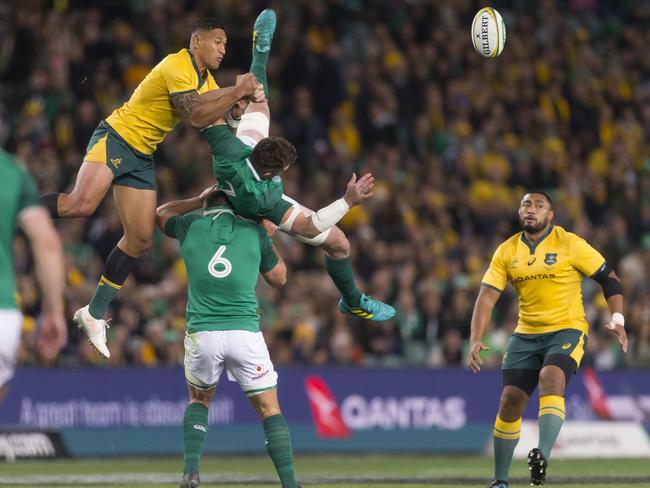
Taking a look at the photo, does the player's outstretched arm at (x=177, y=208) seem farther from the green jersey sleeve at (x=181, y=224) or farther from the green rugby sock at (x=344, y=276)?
the green rugby sock at (x=344, y=276)

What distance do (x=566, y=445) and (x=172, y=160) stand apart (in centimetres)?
640

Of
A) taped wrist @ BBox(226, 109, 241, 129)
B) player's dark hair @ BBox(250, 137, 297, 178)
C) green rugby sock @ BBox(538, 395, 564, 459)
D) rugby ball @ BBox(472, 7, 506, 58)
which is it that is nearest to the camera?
player's dark hair @ BBox(250, 137, 297, 178)

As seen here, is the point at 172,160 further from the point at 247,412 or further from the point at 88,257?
the point at 247,412

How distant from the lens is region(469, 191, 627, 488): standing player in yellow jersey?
11.3 meters

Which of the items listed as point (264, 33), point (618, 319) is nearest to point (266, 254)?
point (264, 33)

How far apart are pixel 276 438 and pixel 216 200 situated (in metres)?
1.84

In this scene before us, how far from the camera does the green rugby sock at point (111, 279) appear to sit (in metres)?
11.3

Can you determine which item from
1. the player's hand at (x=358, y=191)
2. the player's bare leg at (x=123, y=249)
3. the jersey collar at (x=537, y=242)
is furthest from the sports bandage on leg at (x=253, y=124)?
the jersey collar at (x=537, y=242)

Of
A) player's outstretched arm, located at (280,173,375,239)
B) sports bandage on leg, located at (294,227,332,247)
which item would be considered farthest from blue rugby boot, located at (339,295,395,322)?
player's outstretched arm, located at (280,173,375,239)

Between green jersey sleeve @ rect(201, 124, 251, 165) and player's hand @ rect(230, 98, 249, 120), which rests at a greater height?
player's hand @ rect(230, 98, 249, 120)

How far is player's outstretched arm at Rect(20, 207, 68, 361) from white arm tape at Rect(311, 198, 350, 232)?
3.86 metres

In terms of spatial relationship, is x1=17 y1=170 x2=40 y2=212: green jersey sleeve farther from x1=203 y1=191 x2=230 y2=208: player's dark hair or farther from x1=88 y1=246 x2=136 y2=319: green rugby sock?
x1=88 y1=246 x2=136 y2=319: green rugby sock

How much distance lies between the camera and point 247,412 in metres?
16.7

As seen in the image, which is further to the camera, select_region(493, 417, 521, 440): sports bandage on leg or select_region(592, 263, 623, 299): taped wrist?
select_region(592, 263, 623, 299): taped wrist
